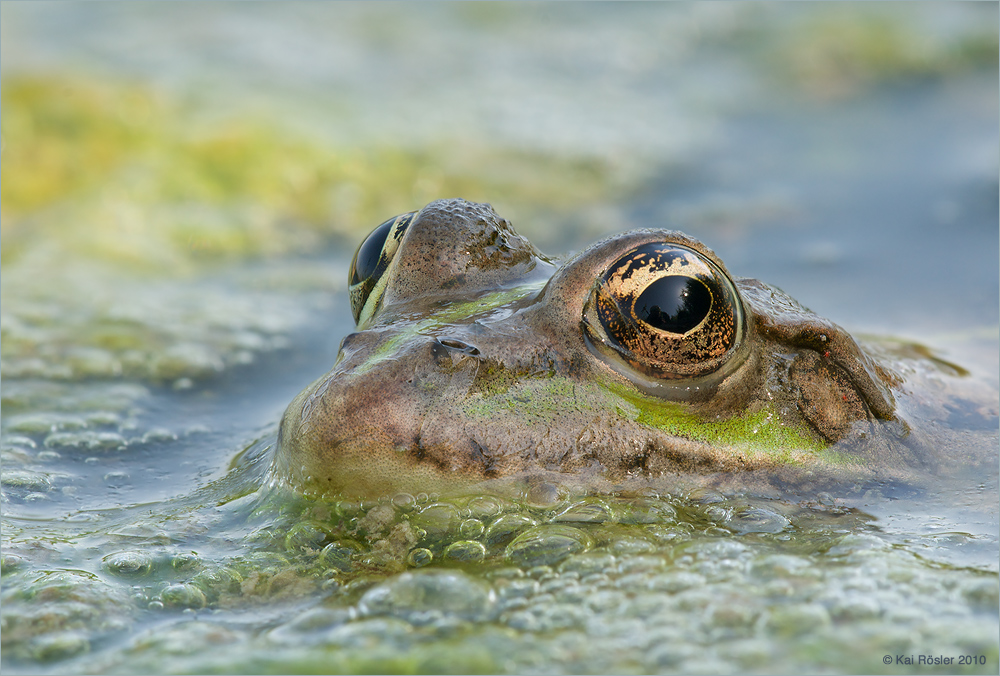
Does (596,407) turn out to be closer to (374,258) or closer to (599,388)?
(599,388)

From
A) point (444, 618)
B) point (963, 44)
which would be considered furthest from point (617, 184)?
point (444, 618)

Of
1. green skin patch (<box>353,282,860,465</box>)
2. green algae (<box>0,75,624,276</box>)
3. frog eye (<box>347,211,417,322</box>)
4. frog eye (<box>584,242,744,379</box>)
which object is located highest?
green algae (<box>0,75,624,276</box>)

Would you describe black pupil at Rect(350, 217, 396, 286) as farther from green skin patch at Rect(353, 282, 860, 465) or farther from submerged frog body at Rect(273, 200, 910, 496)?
green skin patch at Rect(353, 282, 860, 465)

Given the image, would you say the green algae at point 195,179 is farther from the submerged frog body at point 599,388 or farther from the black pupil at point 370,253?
the submerged frog body at point 599,388

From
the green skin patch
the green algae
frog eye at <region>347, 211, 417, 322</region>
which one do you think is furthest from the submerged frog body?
the green algae

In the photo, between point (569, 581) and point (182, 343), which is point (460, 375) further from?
point (182, 343)

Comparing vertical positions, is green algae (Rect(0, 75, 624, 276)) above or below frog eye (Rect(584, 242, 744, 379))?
above
